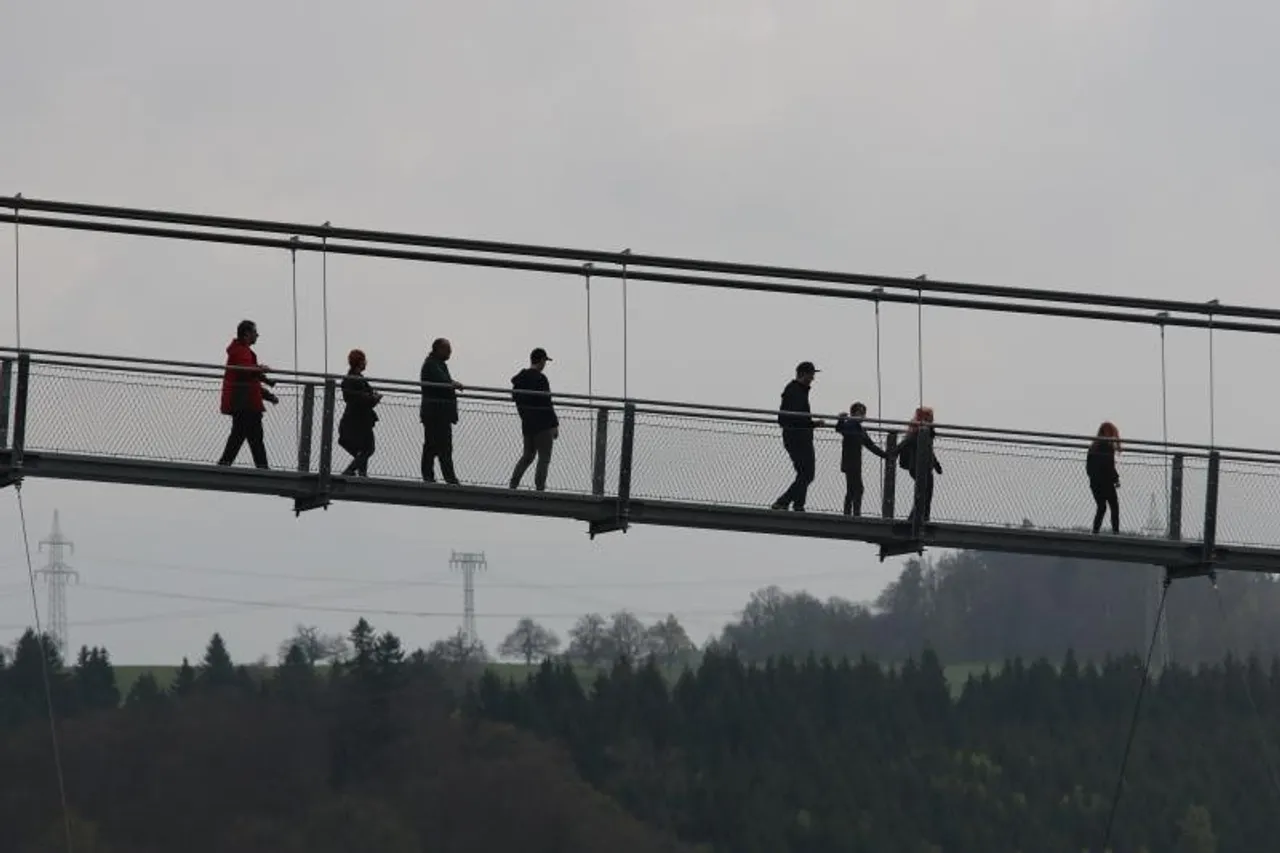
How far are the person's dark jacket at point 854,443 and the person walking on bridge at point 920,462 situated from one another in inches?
12.4

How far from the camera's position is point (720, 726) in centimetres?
15825

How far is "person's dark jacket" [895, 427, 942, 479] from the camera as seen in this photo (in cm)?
3325

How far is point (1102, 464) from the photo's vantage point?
34.0 m

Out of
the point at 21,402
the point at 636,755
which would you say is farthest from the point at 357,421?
the point at 636,755

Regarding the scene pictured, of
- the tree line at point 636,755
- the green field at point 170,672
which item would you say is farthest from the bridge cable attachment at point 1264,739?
the green field at point 170,672

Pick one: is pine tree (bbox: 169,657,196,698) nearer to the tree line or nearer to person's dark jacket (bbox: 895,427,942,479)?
the tree line

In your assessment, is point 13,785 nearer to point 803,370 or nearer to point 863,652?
point 863,652

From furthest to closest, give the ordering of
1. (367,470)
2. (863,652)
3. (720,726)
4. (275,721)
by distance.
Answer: (863,652) < (720,726) < (275,721) < (367,470)

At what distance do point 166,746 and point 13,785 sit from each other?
6300mm

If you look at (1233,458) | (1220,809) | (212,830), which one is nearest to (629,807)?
(212,830)

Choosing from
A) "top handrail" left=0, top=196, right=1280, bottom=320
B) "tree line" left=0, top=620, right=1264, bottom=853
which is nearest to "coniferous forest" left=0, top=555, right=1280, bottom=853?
"tree line" left=0, top=620, right=1264, bottom=853

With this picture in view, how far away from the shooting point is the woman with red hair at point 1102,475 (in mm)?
33938

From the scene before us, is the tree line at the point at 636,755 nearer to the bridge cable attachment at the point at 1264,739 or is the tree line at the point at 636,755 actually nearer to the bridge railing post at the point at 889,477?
the bridge cable attachment at the point at 1264,739

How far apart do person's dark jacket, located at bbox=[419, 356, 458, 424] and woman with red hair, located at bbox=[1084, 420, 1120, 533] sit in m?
7.18
